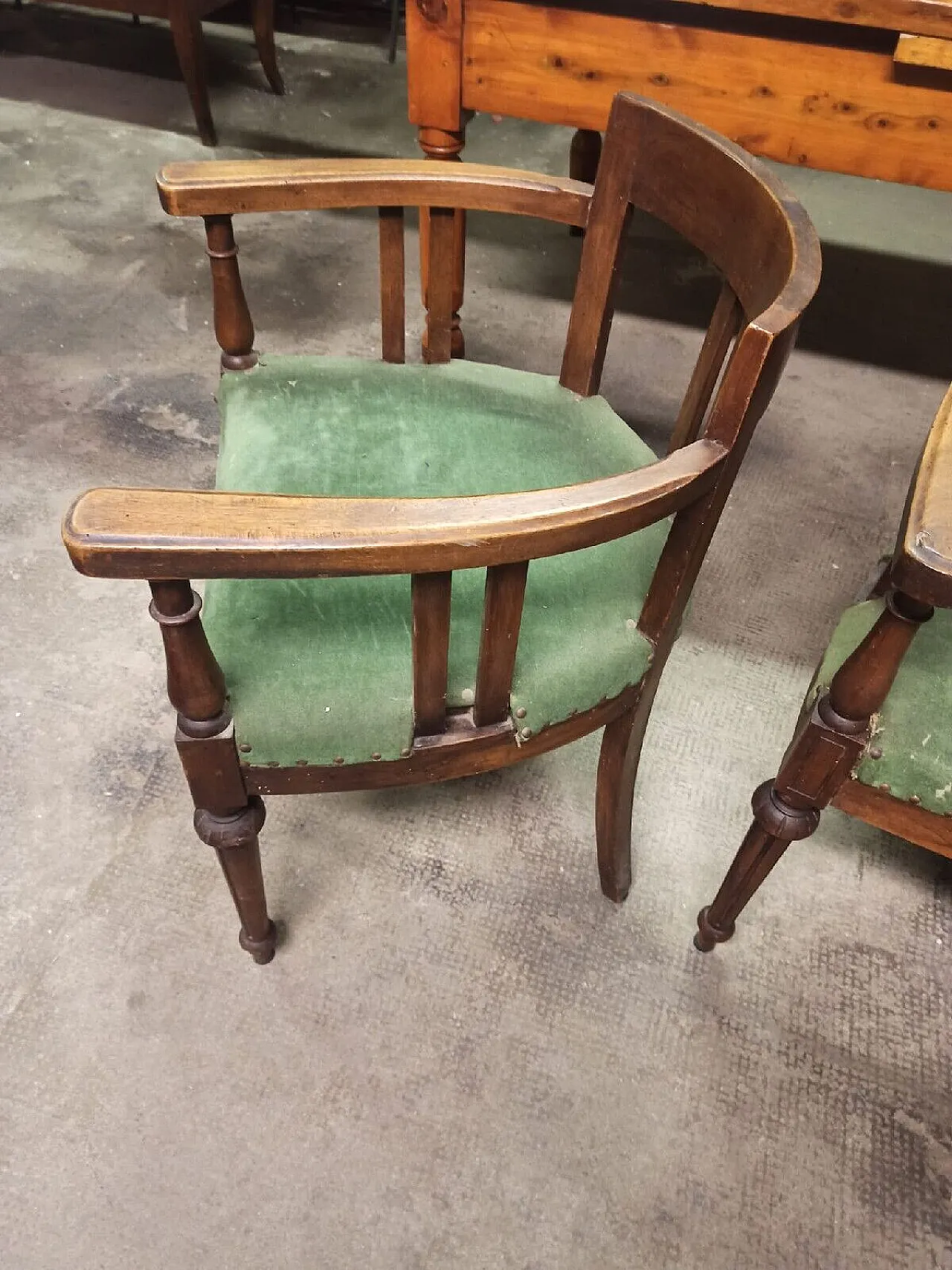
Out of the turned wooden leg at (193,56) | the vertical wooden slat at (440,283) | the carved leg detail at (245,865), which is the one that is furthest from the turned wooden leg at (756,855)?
the turned wooden leg at (193,56)

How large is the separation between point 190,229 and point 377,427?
187 cm

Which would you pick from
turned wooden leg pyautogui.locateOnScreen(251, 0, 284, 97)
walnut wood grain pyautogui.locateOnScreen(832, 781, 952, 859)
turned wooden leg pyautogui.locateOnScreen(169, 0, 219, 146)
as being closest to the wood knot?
walnut wood grain pyautogui.locateOnScreen(832, 781, 952, 859)

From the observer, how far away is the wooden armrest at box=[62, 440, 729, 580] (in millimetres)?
639

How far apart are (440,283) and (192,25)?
2290mm

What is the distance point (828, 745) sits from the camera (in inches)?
33.9

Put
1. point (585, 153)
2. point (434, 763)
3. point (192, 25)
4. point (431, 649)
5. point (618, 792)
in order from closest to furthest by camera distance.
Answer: point (431, 649) < point (434, 763) < point (618, 792) < point (585, 153) < point (192, 25)

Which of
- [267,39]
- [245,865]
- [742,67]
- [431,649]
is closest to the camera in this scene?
[431,649]

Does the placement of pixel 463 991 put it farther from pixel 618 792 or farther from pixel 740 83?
pixel 740 83

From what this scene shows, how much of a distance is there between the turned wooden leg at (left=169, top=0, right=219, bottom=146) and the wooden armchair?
2.21 meters

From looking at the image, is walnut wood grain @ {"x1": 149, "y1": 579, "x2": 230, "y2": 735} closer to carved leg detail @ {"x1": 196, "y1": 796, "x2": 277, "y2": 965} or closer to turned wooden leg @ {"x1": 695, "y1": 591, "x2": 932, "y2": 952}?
carved leg detail @ {"x1": 196, "y1": 796, "x2": 277, "y2": 965}

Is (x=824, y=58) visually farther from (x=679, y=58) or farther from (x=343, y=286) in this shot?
(x=343, y=286)

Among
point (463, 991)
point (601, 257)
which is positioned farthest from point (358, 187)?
point (463, 991)

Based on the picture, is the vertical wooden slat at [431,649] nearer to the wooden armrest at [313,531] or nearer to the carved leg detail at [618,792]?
the wooden armrest at [313,531]

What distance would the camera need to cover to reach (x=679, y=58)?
4.62 feet
